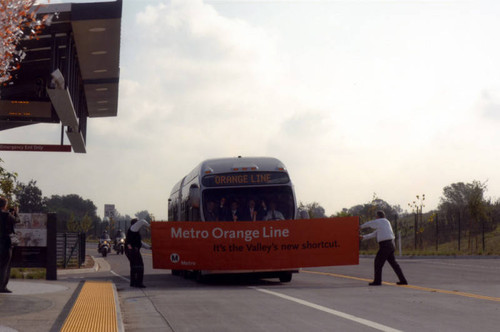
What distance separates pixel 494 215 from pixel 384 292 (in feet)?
146

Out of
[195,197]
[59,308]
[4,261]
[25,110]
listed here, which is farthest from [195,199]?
[25,110]

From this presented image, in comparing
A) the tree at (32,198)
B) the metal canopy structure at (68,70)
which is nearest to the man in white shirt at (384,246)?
the metal canopy structure at (68,70)

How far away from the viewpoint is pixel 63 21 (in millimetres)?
20281

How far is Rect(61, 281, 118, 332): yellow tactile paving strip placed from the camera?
10.0 meters

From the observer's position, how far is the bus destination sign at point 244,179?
1923 cm

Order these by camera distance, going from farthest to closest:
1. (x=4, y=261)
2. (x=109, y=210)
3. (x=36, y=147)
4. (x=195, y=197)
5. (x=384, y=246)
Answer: (x=109, y=210), (x=36, y=147), (x=195, y=197), (x=384, y=246), (x=4, y=261)

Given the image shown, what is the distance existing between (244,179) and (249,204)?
2.21ft

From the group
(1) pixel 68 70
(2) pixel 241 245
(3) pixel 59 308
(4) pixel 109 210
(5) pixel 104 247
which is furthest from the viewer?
(4) pixel 109 210

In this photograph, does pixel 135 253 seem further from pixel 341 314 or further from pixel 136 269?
pixel 341 314

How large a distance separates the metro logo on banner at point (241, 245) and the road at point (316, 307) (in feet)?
2.59

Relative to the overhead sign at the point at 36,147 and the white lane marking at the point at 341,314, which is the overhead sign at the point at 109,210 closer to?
the overhead sign at the point at 36,147

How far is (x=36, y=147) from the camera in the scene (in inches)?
972

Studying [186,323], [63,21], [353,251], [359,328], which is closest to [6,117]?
[63,21]

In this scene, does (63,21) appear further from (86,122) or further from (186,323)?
(86,122)
